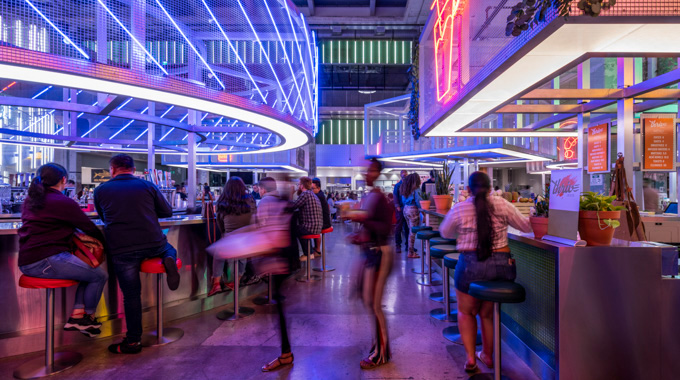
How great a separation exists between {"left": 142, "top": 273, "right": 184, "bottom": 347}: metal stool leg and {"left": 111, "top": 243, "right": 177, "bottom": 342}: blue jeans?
0.18 metres

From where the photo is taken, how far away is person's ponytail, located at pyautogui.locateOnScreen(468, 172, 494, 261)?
7.85ft

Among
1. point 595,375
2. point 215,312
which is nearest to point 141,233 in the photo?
point 215,312

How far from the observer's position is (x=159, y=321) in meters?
3.24

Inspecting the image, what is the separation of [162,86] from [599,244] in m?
3.45

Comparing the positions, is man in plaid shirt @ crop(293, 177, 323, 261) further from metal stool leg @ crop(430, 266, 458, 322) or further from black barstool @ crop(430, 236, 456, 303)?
metal stool leg @ crop(430, 266, 458, 322)

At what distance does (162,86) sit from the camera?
2.84m

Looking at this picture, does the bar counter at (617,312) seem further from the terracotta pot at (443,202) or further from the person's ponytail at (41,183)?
the person's ponytail at (41,183)

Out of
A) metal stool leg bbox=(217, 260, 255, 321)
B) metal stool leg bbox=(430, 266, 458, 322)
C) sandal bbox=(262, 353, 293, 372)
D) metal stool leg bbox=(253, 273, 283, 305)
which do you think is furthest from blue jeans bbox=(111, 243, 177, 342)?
metal stool leg bbox=(430, 266, 458, 322)

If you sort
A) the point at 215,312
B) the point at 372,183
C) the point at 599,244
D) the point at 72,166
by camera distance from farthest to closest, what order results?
the point at 72,166 → the point at 215,312 → the point at 372,183 → the point at 599,244

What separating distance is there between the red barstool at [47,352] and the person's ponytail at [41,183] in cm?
57

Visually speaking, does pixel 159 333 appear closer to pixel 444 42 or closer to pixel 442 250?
pixel 442 250

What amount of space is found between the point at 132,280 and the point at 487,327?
302 centimetres

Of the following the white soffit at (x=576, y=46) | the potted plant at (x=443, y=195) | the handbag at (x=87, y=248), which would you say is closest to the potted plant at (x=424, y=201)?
the potted plant at (x=443, y=195)

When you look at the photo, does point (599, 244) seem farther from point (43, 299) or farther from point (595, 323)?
point (43, 299)
